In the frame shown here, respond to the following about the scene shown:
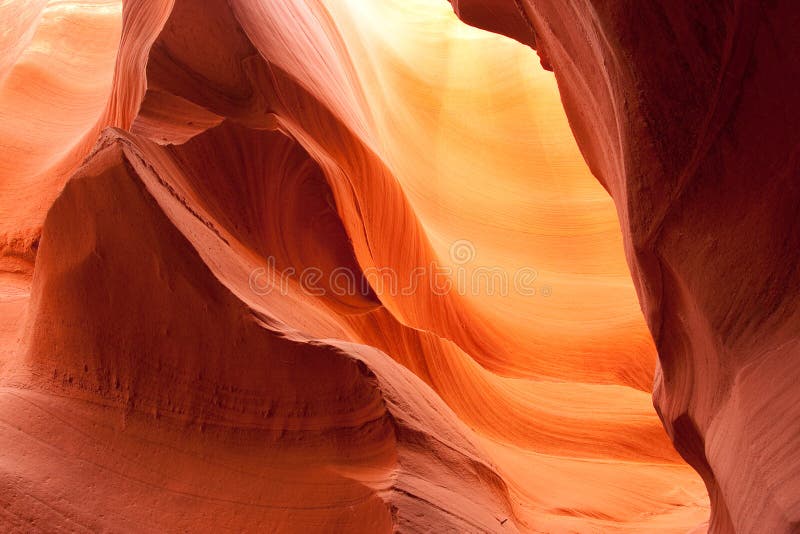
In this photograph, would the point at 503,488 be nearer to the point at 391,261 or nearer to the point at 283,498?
the point at 283,498

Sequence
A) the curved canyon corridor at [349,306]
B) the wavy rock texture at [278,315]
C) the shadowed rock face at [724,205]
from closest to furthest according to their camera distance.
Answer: the shadowed rock face at [724,205] < the curved canyon corridor at [349,306] < the wavy rock texture at [278,315]

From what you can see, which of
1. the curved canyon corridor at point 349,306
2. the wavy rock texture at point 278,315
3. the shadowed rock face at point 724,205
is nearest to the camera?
the shadowed rock face at point 724,205

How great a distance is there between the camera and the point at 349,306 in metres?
2.82

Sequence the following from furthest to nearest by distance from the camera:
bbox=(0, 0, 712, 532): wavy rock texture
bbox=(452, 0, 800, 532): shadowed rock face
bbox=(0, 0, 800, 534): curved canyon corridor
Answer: bbox=(0, 0, 712, 532): wavy rock texture → bbox=(0, 0, 800, 534): curved canyon corridor → bbox=(452, 0, 800, 532): shadowed rock face

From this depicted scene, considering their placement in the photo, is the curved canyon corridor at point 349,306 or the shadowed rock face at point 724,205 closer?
the shadowed rock face at point 724,205

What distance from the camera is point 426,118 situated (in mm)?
6016

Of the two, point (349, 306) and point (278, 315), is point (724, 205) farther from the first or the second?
point (349, 306)

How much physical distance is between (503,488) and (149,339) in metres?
1.17

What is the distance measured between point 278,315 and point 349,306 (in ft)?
2.49

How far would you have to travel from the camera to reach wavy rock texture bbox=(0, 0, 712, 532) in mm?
1696

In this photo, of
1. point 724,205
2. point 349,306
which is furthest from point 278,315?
point 724,205

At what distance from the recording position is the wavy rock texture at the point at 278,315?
1.70 meters

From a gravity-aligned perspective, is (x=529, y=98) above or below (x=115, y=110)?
below

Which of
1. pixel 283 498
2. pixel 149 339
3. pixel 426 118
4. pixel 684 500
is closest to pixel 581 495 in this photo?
pixel 684 500
